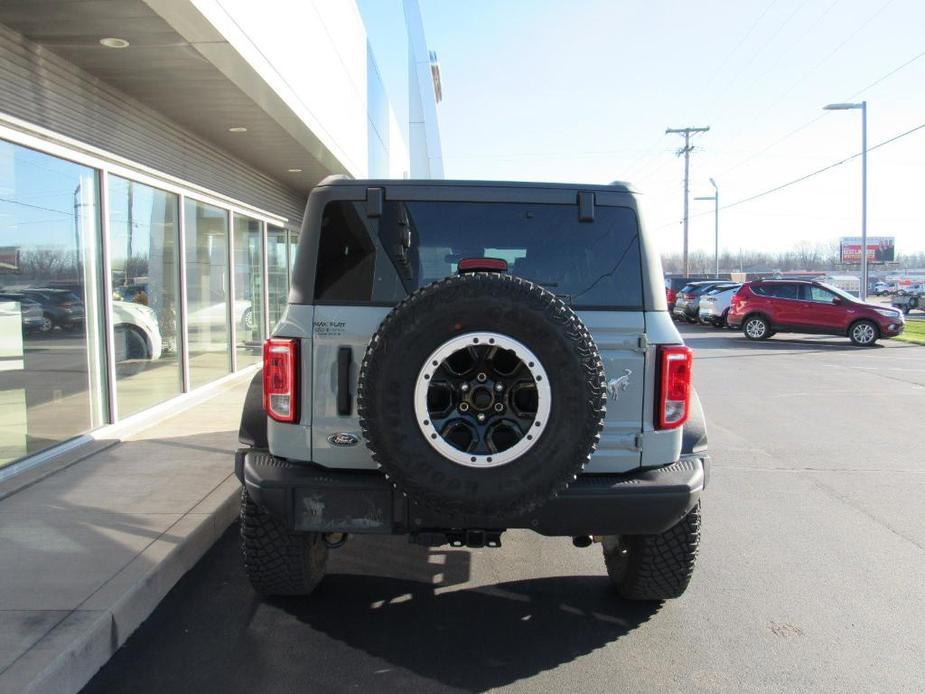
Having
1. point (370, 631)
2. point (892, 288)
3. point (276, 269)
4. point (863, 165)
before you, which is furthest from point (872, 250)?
point (370, 631)

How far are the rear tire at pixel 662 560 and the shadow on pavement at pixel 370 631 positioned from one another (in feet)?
0.53

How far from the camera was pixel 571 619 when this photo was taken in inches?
154

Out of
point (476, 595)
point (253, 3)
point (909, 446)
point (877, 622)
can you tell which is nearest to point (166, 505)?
point (476, 595)

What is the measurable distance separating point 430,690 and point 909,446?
6.90 metres

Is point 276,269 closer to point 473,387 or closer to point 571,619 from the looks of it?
point 571,619

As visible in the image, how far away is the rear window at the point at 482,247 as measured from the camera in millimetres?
3559

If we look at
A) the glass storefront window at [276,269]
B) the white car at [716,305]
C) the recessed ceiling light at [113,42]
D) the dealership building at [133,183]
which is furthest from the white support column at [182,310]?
the white car at [716,305]

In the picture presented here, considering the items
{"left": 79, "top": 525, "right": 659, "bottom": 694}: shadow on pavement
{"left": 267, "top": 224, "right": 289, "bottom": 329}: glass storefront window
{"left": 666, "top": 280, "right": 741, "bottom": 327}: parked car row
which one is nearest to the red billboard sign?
{"left": 666, "top": 280, "right": 741, "bottom": 327}: parked car row

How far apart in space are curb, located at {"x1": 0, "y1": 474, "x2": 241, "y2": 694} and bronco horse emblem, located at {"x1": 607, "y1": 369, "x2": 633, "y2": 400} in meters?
2.45

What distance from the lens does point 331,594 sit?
4.20 metres

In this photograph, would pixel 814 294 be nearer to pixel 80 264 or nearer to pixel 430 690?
pixel 80 264

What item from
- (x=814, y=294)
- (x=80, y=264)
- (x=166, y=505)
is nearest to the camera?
(x=166, y=505)

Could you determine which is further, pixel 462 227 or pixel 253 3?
pixel 253 3

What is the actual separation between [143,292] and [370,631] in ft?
21.2
